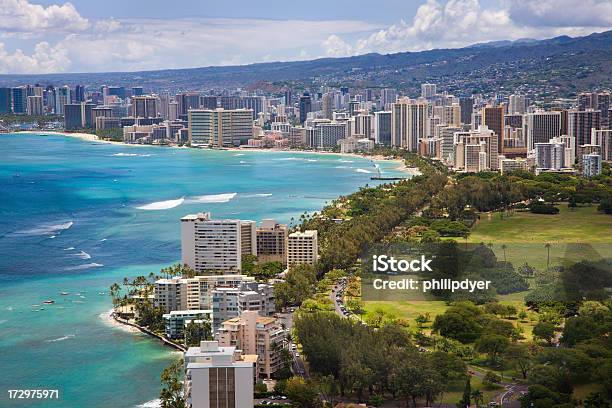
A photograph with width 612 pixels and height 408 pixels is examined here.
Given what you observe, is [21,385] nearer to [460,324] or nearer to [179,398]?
[179,398]

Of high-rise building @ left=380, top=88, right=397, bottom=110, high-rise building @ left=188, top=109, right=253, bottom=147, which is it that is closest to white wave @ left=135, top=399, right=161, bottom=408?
high-rise building @ left=188, top=109, right=253, bottom=147

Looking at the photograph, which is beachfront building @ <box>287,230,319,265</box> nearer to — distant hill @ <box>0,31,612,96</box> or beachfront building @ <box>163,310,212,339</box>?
beachfront building @ <box>163,310,212,339</box>

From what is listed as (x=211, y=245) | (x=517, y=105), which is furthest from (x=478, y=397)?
(x=517, y=105)

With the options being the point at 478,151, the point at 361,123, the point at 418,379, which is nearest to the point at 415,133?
the point at 361,123

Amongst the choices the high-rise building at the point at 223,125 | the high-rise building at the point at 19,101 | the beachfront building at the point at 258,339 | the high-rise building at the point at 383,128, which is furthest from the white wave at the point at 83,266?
the high-rise building at the point at 19,101

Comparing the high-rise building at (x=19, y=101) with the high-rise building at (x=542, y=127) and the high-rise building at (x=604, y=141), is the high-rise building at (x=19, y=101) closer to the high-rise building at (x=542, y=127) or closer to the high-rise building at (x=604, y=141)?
the high-rise building at (x=542, y=127)

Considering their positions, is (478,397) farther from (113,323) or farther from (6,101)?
(6,101)
